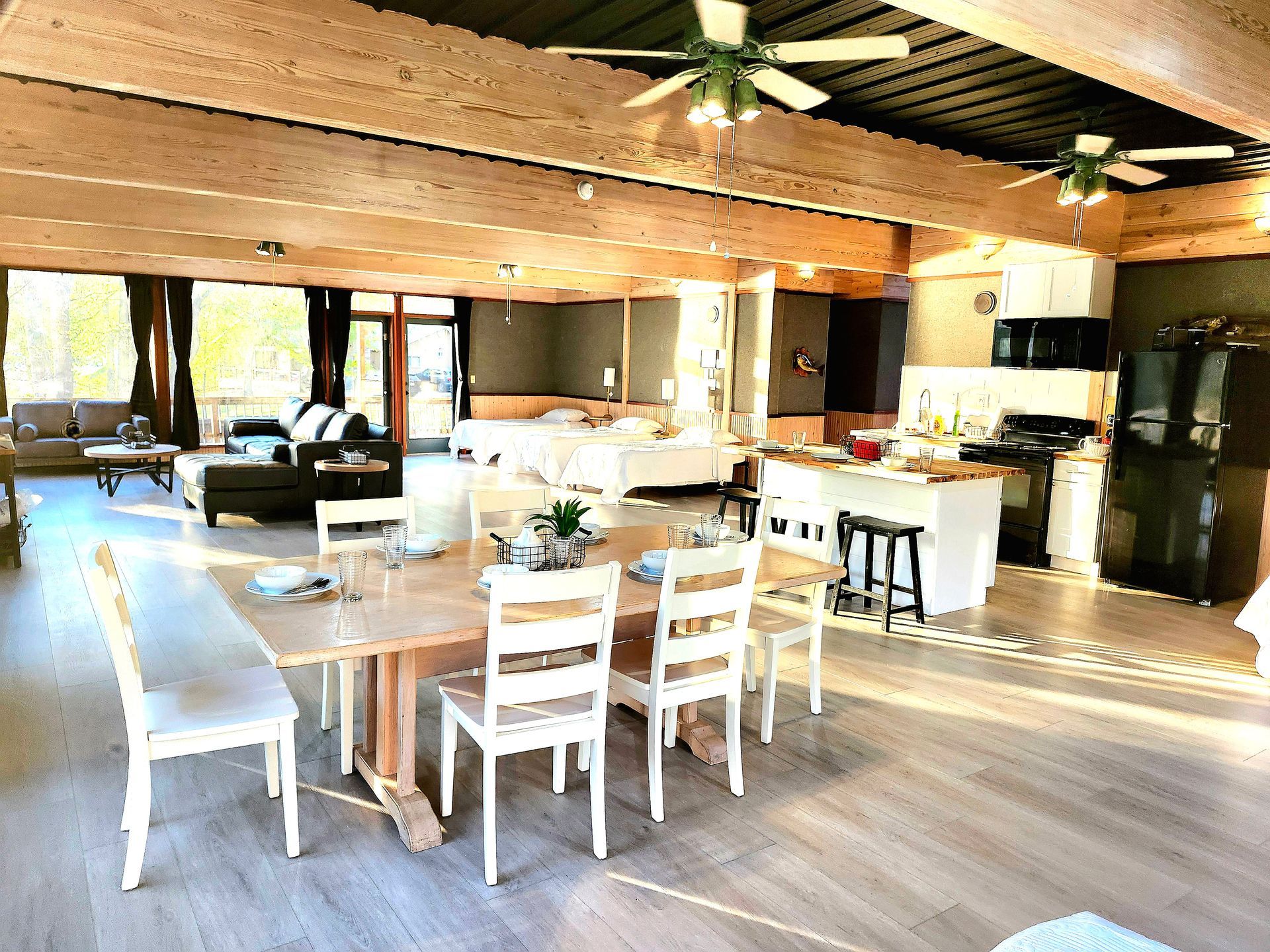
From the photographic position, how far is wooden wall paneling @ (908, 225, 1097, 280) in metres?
7.48

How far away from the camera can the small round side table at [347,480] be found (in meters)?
7.64

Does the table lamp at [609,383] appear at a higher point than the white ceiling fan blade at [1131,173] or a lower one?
lower

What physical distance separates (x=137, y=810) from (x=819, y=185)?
14.9ft

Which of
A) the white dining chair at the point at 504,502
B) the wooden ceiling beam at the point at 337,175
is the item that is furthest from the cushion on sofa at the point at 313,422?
the white dining chair at the point at 504,502

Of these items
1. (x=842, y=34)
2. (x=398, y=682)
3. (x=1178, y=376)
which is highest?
(x=842, y=34)

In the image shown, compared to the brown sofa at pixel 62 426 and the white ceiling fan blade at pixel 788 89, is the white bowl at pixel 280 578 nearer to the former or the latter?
the white ceiling fan blade at pixel 788 89

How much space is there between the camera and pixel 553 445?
10125 millimetres

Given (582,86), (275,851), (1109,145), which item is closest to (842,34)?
(582,86)

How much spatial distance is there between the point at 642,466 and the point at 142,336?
675cm

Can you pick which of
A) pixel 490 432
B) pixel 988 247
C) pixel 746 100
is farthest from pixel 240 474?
pixel 988 247

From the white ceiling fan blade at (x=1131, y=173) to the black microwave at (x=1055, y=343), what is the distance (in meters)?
2.03

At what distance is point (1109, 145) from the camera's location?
15.6ft

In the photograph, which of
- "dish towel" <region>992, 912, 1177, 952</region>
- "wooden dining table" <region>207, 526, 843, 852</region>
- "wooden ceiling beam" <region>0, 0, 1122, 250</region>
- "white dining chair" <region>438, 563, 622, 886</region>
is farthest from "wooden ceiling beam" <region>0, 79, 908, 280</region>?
"dish towel" <region>992, 912, 1177, 952</region>

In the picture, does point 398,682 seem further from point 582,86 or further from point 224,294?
point 224,294
